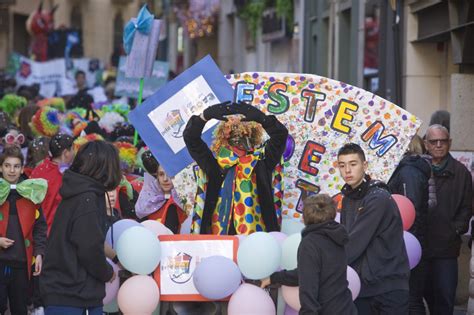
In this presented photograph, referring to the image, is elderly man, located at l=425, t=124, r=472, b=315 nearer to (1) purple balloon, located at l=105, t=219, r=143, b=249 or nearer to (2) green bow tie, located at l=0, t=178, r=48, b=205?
(1) purple balloon, located at l=105, t=219, r=143, b=249

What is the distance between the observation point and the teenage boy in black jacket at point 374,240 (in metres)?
8.11

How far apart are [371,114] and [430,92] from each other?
7717 mm

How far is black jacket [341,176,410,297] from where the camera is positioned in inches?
319

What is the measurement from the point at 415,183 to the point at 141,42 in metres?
4.57

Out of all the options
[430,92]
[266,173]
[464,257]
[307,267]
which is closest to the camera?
[307,267]

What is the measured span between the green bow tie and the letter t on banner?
437cm

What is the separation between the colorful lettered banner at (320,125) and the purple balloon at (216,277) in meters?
1.50

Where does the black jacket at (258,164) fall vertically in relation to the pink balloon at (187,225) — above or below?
above

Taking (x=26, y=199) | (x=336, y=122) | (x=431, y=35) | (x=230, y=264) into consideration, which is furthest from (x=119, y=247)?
(x=431, y=35)

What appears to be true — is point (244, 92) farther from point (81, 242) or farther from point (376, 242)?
point (81, 242)

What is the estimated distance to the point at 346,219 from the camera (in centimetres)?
840

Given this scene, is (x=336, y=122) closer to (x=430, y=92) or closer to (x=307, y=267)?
(x=307, y=267)

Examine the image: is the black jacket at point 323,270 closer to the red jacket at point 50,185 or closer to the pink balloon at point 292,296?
the pink balloon at point 292,296

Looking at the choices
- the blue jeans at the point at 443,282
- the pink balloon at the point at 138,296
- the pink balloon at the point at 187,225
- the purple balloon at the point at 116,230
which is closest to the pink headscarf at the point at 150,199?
the pink balloon at the point at 187,225
